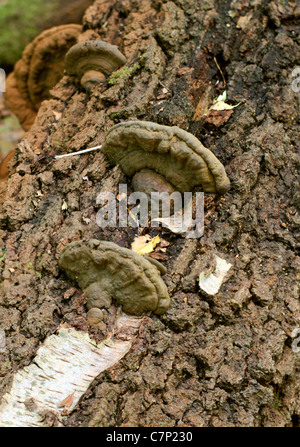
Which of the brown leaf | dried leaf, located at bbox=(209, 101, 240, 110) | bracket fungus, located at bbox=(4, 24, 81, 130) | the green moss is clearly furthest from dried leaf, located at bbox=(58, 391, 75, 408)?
the green moss

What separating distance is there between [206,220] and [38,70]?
3.62m

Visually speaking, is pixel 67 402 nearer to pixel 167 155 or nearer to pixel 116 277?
pixel 116 277

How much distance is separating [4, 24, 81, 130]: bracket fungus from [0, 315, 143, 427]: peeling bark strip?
12.4 feet

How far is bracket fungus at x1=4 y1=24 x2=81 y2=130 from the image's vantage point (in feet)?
16.1

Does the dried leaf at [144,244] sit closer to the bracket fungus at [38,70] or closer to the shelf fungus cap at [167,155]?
the shelf fungus cap at [167,155]

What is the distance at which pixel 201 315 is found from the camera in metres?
2.59

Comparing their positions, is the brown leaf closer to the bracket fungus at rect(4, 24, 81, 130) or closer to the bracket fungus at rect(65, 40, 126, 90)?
the bracket fungus at rect(65, 40, 126, 90)

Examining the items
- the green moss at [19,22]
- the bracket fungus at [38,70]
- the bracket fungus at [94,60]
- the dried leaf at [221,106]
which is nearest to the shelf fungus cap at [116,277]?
the dried leaf at [221,106]

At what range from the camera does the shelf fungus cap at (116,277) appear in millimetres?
2383

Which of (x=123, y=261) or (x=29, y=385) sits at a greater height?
(x=123, y=261)

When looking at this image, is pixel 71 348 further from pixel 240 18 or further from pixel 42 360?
pixel 240 18

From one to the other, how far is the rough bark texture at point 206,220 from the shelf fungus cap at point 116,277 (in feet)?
0.40

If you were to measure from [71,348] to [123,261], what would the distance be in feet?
2.09

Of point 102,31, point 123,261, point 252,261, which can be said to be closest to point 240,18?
point 102,31
